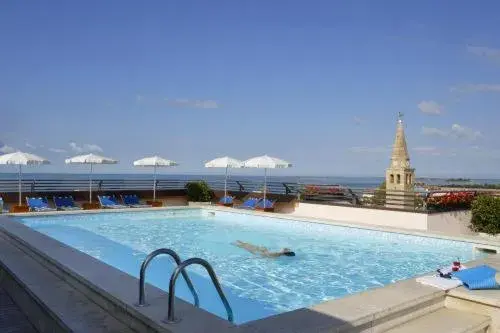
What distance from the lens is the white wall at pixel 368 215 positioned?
422 inches

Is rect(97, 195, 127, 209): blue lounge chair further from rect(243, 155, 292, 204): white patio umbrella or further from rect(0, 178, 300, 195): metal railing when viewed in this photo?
rect(243, 155, 292, 204): white patio umbrella

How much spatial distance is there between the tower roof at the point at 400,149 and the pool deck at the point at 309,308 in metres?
24.7

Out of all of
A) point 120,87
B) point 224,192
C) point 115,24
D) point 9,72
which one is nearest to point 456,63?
point 224,192

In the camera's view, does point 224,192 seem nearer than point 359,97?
Yes

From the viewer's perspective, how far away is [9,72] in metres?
23.9

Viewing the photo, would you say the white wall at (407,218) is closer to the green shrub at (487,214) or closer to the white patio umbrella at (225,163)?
the green shrub at (487,214)

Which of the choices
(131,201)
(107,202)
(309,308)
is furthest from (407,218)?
(107,202)

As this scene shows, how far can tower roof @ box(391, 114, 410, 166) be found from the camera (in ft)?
92.3

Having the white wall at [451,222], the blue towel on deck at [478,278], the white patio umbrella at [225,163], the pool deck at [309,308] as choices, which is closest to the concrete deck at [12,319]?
the pool deck at [309,308]

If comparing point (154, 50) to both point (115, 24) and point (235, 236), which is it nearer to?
point (115, 24)

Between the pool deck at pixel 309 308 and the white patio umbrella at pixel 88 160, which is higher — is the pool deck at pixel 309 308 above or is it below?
below

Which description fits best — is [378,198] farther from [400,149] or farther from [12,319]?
[400,149]

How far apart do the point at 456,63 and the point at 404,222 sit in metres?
13.3


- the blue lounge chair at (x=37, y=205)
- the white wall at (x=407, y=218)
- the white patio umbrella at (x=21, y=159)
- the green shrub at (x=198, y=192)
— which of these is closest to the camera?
the white wall at (x=407, y=218)
